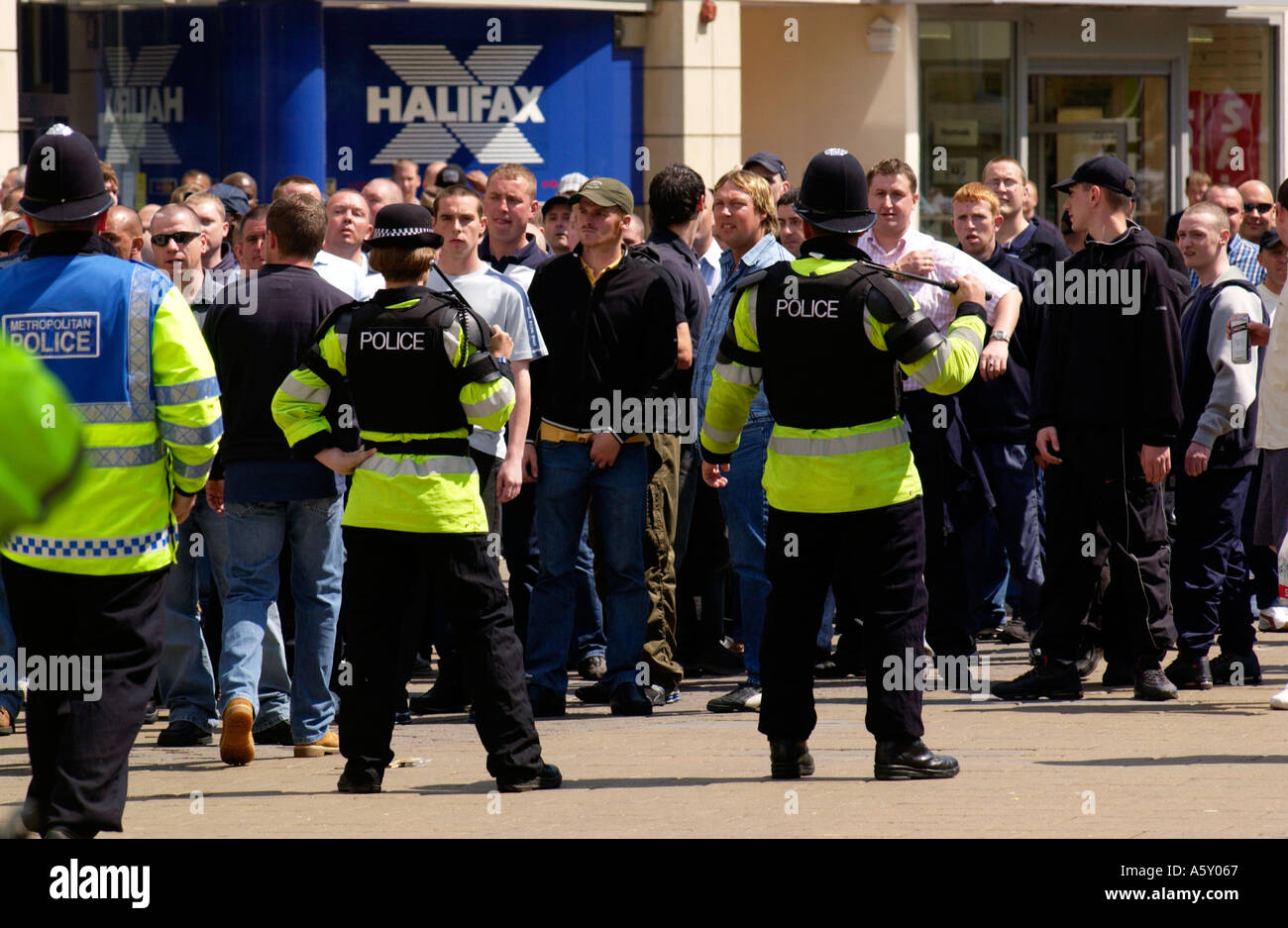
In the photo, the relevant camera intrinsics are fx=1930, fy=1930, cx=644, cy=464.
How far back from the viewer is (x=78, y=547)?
5566 millimetres

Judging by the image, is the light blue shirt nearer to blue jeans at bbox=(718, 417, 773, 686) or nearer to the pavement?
blue jeans at bbox=(718, 417, 773, 686)

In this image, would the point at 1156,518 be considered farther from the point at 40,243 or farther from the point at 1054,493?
the point at 40,243

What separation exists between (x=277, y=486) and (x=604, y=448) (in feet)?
5.05

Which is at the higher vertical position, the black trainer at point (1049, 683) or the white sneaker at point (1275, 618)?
the black trainer at point (1049, 683)

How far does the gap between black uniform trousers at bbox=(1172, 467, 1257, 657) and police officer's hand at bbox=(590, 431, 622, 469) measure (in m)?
2.70

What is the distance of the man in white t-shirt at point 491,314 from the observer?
26.6 feet

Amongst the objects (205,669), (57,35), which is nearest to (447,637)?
(205,669)

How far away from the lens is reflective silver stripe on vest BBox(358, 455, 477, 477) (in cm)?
663

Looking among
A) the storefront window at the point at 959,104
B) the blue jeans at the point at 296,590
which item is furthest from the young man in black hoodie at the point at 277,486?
the storefront window at the point at 959,104

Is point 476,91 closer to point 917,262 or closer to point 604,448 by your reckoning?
point 604,448

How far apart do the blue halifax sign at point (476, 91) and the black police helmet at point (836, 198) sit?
11467 mm

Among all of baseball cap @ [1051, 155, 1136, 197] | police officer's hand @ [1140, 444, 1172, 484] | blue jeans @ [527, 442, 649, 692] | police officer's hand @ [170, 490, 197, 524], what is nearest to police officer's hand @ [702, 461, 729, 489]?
blue jeans @ [527, 442, 649, 692]

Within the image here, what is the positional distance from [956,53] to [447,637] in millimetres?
13624

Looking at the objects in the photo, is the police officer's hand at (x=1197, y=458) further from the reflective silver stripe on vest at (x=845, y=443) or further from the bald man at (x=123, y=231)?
the bald man at (x=123, y=231)
